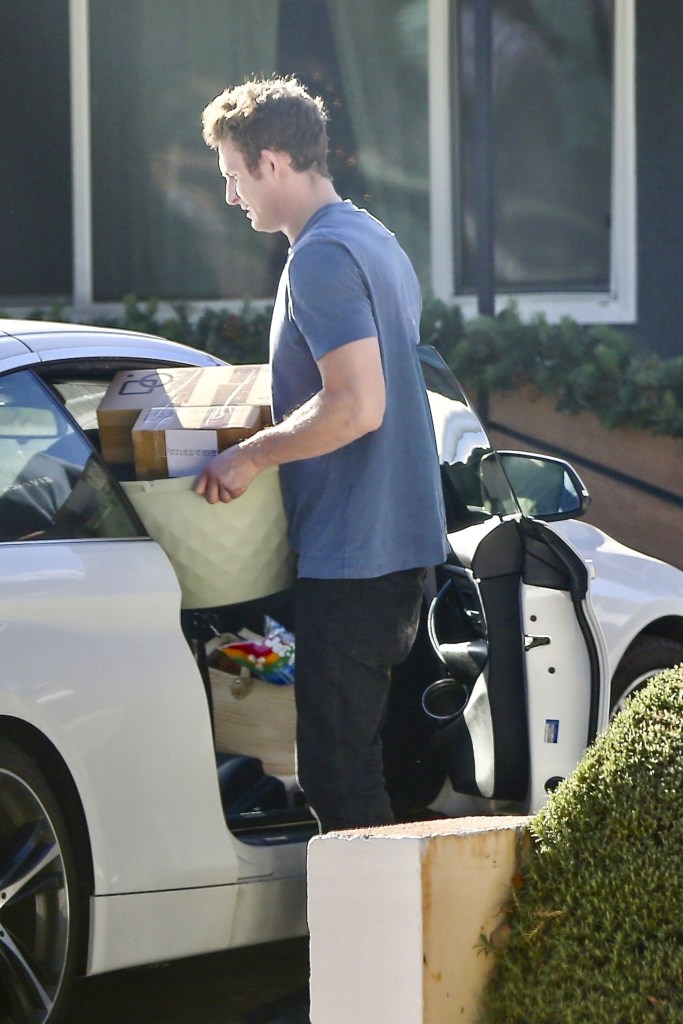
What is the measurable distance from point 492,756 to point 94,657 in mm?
1038

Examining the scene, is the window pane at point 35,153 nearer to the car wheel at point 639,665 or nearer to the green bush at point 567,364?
the green bush at point 567,364

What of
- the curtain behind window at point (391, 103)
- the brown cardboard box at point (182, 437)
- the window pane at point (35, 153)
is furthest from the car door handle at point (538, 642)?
the window pane at point (35, 153)

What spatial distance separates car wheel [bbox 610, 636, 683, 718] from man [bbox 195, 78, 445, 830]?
1.01m

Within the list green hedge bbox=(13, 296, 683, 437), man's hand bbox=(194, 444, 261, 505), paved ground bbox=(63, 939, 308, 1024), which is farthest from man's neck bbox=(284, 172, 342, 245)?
green hedge bbox=(13, 296, 683, 437)

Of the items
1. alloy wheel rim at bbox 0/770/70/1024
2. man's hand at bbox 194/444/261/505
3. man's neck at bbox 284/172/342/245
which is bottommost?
alloy wheel rim at bbox 0/770/70/1024

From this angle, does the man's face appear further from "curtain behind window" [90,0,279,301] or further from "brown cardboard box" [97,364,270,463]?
"curtain behind window" [90,0,279,301]

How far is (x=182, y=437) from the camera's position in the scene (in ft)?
9.82

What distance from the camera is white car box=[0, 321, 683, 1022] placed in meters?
2.82

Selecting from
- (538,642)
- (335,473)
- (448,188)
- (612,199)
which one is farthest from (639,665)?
(448,188)

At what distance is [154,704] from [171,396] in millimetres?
690

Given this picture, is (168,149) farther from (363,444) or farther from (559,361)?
(363,444)

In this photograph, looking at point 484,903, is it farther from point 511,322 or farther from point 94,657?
point 511,322

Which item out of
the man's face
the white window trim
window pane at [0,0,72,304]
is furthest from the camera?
window pane at [0,0,72,304]

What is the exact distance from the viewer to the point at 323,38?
823cm
